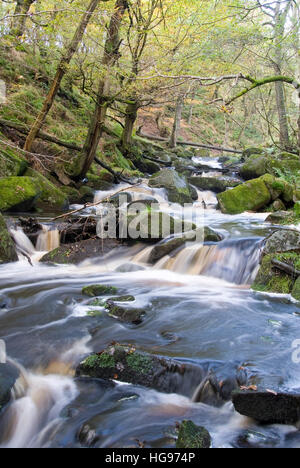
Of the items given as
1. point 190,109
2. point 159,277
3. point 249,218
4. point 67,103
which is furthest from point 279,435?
point 190,109

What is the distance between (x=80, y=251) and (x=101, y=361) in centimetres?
437

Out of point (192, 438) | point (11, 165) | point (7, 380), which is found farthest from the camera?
point (11, 165)

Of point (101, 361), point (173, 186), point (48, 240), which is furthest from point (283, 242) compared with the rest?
point (173, 186)

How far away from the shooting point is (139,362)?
346 centimetres

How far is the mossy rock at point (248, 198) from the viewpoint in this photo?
34.6ft

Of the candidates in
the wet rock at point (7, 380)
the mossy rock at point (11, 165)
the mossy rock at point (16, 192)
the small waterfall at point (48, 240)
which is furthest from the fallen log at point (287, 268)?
the mossy rock at point (11, 165)

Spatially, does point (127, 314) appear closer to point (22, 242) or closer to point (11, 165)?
point (22, 242)

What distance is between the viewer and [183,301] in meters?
5.65

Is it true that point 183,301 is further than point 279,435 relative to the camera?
Yes

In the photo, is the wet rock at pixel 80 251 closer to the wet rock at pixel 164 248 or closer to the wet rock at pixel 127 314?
the wet rock at pixel 164 248

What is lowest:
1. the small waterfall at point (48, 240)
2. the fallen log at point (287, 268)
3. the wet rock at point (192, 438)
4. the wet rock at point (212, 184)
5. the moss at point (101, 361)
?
the wet rock at point (192, 438)

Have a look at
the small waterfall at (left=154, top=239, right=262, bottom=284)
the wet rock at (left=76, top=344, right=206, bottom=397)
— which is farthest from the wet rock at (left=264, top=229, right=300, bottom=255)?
the wet rock at (left=76, top=344, right=206, bottom=397)
